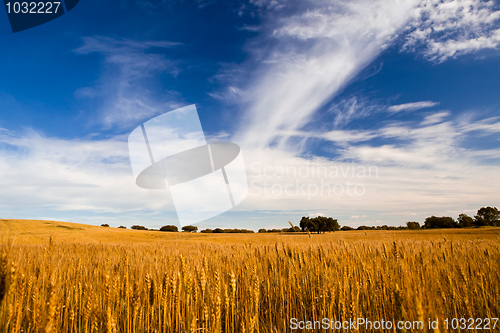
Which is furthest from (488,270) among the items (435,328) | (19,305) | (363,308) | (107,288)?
(19,305)

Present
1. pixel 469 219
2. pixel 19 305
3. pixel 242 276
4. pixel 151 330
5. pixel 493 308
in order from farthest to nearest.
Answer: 1. pixel 469 219
2. pixel 242 276
3. pixel 493 308
4. pixel 151 330
5. pixel 19 305

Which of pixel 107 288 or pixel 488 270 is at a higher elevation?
pixel 107 288

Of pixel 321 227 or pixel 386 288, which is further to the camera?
pixel 321 227

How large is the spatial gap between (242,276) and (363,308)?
64.8 inches

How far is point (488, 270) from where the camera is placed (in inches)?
151

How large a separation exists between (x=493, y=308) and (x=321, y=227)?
65181mm

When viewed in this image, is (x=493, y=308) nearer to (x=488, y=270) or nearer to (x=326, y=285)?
(x=488, y=270)

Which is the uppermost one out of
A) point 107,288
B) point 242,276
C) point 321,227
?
point 107,288

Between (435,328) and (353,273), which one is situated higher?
(435,328)

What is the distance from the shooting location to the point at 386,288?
9.22ft

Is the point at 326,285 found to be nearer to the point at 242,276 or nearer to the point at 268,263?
the point at 242,276

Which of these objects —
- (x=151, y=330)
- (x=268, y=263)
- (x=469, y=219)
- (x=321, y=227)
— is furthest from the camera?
(x=321, y=227)

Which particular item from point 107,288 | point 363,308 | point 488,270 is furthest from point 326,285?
point 488,270

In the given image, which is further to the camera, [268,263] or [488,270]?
[268,263]
